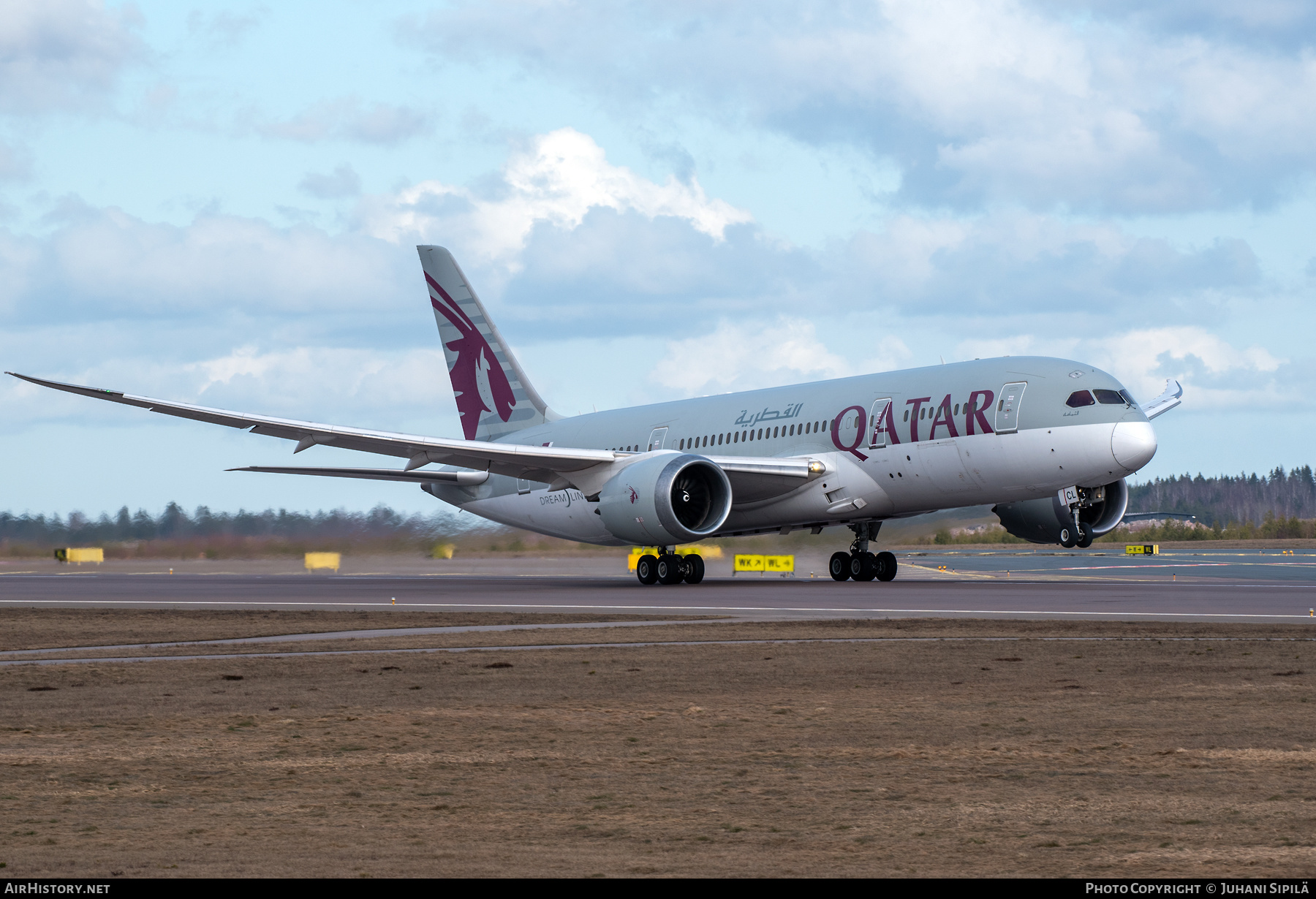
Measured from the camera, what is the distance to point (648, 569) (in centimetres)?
3584

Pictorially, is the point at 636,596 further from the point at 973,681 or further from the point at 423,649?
the point at 973,681

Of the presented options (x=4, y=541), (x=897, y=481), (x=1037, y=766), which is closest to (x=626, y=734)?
(x=1037, y=766)

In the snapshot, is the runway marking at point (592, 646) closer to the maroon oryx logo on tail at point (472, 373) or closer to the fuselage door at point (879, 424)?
the fuselage door at point (879, 424)

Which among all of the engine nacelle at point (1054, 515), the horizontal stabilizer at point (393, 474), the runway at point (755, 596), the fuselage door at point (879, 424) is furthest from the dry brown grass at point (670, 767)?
the horizontal stabilizer at point (393, 474)

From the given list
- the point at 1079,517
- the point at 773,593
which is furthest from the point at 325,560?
the point at 1079,517

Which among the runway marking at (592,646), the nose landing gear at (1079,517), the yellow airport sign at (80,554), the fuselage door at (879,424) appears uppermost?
the fuselage door at (879,424)

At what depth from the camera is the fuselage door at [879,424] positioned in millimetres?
34875

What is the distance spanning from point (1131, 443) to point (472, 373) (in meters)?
22.3

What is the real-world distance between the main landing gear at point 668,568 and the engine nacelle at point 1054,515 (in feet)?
24.1

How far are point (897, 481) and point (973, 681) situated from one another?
21062 millimetres

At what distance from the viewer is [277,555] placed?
44.6m

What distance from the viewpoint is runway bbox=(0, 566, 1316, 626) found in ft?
77.6

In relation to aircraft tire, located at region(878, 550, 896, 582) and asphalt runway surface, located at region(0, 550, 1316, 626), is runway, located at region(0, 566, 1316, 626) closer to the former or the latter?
asphalt runway surface, located at region(0, 550, 1316, 626)

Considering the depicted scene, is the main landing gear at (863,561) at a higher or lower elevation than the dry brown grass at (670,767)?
higher
